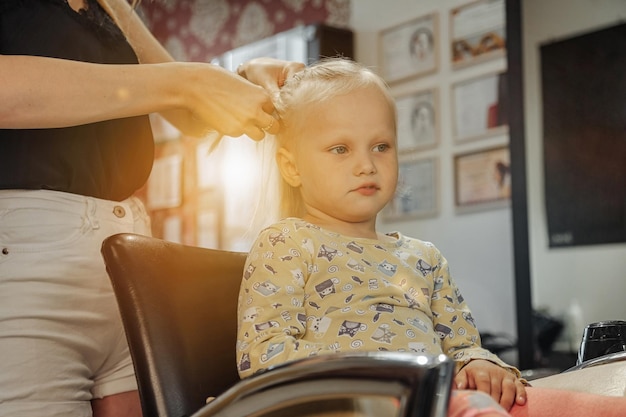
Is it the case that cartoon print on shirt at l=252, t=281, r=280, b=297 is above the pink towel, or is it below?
above

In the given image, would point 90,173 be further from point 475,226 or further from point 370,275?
point 475,226

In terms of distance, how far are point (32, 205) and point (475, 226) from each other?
2.86m

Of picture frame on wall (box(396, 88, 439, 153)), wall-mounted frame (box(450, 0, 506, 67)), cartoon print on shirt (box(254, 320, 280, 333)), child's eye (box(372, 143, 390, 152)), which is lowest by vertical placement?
cartoon print on shirt (box(254, 320, 280, 333))

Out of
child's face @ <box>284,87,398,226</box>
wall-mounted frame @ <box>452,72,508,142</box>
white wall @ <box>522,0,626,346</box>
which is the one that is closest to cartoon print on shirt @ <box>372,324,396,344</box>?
child's face @ <box>284,87,398,226</box>

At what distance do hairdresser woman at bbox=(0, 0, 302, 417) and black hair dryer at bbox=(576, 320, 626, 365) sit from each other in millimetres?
711

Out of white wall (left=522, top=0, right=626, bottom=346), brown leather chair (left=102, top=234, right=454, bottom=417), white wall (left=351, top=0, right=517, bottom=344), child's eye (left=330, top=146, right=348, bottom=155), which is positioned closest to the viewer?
brown leather chair (left=102, top=234, right=454, bottom=417)

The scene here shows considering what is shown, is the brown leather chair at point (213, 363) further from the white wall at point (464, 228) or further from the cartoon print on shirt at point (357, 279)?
the white wall at point (464, 228)

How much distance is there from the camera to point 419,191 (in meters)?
4.04

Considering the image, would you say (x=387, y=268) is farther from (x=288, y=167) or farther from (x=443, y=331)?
(x=288, y=167)

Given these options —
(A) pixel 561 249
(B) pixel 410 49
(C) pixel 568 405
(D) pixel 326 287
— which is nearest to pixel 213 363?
(D) pixel 326 287

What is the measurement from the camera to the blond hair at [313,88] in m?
1.42

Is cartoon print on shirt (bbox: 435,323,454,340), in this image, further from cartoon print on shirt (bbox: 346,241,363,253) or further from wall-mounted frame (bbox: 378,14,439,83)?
wall-mounted frame (bbox: 378,14,439,83)

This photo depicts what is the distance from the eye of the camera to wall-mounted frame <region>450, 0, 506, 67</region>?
12.3ft

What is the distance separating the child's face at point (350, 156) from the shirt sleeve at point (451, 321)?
0.18m
